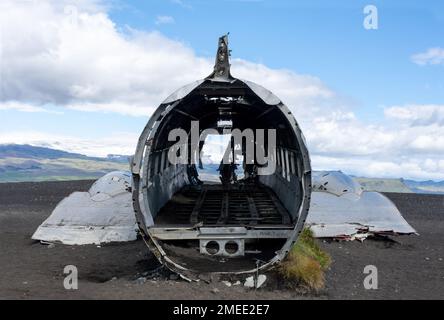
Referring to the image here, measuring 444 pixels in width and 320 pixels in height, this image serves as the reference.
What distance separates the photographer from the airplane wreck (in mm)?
10133

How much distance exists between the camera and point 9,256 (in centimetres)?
1345

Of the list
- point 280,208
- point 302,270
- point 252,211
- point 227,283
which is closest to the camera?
point 227,283

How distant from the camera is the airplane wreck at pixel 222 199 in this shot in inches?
399

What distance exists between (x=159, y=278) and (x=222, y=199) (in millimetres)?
7634

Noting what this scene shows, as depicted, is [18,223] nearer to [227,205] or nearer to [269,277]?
[227,205]

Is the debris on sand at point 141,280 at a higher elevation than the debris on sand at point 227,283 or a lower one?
lower

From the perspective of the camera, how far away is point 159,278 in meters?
10.3

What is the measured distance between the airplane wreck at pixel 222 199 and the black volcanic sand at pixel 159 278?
56 centimetres

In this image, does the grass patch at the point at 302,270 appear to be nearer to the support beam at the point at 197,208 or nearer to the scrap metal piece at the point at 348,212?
the support beam at the point at 197,208

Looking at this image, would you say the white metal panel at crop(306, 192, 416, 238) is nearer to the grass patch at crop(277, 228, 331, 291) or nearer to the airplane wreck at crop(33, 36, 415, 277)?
the airplane wreck at crop(33, 36, 415, 277)

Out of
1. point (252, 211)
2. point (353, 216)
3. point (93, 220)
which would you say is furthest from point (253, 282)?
point (353, 216)

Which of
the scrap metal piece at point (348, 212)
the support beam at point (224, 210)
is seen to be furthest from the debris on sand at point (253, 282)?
the scrap metal piece at point (348, 212)

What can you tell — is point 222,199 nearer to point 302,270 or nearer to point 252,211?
point 252,211

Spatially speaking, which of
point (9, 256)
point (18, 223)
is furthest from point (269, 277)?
point (18, 223)
